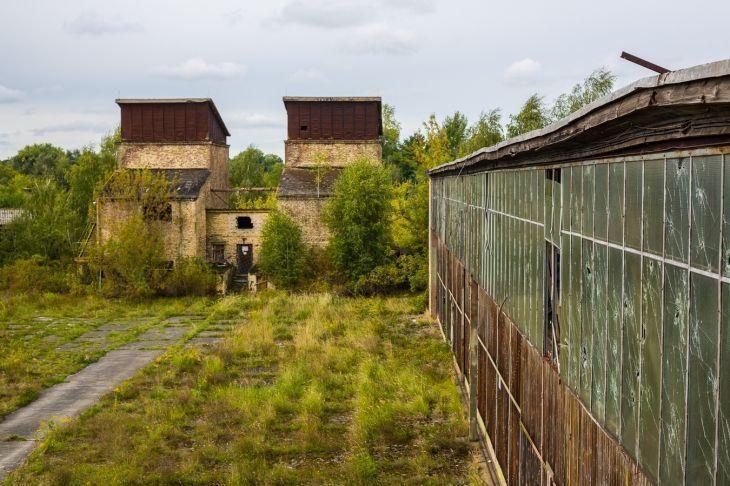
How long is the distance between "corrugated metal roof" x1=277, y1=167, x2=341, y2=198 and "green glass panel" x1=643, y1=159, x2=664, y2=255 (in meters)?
29.4

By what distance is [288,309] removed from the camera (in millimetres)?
26625

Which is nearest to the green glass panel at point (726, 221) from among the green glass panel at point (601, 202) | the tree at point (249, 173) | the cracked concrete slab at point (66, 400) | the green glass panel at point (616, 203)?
the green glass panel at point (616, 203)

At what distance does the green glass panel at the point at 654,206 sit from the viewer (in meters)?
4.16

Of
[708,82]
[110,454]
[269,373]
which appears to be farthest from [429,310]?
[708,82]

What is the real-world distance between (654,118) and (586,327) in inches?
86.3

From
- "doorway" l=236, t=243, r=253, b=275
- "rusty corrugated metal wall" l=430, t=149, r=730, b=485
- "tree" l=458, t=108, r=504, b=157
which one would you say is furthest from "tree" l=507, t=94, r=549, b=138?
"rusty corrugated metal wall" l=430, t=149, r=730, b=485

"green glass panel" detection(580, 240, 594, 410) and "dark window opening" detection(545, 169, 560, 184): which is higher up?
"dark window opening" detection(545, 169, 560, 184)

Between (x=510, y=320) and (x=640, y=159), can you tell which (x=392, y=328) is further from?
(x=640, y=159)

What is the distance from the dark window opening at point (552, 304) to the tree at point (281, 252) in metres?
24.3

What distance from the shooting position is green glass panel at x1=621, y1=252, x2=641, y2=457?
4543 mm

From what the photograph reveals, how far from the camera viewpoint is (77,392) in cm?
1619

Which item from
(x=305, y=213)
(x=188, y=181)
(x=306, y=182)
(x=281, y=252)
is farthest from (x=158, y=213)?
(x=306, y=182)

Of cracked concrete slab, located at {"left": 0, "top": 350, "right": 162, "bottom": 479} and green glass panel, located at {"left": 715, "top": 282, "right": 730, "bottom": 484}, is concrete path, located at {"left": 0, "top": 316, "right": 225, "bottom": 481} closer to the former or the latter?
cracked concrete slab, located at {"left": 0, "top": 350, "right": 162, "bottom": 479}

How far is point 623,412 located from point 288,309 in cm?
2238
